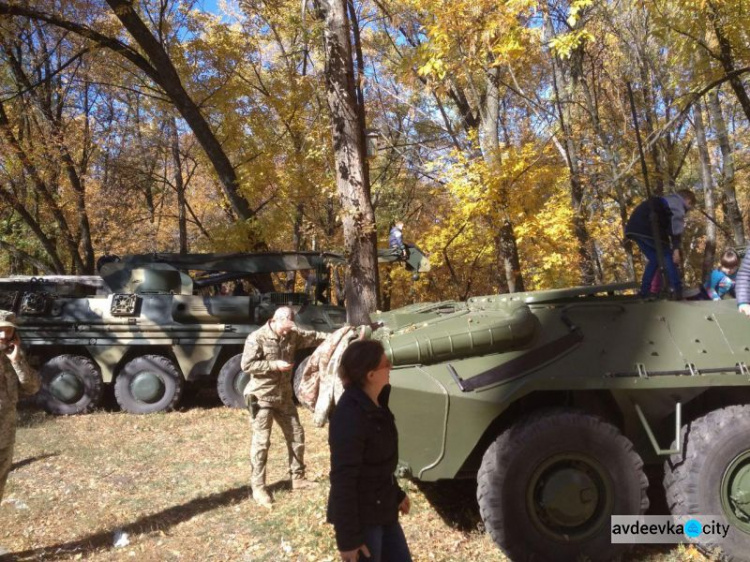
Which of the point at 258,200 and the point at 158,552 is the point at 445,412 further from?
the point at 258,200

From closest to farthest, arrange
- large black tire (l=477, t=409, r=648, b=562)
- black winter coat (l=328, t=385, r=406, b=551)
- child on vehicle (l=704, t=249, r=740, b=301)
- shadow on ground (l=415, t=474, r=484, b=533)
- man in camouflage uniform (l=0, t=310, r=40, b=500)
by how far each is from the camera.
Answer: black winter coat (l=328, t=385, r=406, b=551), large black tire (l=477, t=409, r=648, b=562), man in camouflage uniform (l=0, t=310, r=40, b=500), shadow on ground (l=415, t=474, r=484, b=533), child on vehicle (l=704, t=249, r=740, b=301)

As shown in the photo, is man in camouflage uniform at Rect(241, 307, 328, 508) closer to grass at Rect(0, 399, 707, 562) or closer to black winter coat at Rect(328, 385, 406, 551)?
grass at Rect(0, 399, 707, 562)

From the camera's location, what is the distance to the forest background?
9.80 meters

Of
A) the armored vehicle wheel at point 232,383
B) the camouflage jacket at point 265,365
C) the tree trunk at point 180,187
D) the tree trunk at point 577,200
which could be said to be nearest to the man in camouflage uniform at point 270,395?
the camouflage jacket at point 265,365

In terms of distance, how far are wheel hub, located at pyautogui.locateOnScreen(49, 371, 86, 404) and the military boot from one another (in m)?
5.51

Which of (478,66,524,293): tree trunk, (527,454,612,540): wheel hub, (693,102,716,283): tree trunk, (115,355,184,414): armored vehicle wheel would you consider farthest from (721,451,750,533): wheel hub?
(693,102,716,283): tree trunk

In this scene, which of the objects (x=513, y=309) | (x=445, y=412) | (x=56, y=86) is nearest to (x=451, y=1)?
(x=513, y=309)

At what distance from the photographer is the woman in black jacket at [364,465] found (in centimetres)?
243

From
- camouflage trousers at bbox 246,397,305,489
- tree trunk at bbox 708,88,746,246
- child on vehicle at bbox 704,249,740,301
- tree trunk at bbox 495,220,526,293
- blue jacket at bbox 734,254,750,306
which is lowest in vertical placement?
camouflage trousers at bbox 246,397,305,489

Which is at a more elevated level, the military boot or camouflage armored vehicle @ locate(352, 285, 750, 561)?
camouflage armored vehicle @ locate(352, 285, 750, 561)

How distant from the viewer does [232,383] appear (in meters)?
9.65

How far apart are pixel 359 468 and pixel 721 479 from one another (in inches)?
101

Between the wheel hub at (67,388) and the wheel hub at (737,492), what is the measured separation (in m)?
8.75

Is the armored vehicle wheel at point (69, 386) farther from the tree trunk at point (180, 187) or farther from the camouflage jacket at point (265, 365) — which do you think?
the tree trunk at point (180, 187)
